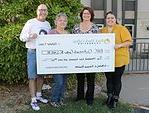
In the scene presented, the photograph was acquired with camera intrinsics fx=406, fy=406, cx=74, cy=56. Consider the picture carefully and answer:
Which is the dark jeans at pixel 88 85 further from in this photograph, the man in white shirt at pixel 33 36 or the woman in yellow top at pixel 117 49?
the man in white shirt at pixel 33 36

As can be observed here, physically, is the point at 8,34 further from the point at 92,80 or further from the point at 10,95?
the point at 92,80

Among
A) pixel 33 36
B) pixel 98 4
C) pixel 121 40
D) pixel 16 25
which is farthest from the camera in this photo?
pixel 98 4

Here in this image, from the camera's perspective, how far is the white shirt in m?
6.86

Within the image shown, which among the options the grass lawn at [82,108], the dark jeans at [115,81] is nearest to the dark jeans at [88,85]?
the grass lawn at [82,108]

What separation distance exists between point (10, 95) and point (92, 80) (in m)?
1.82

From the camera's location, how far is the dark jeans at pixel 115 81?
724 centimetres

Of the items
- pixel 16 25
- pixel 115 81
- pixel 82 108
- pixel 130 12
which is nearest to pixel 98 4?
pixel 130 12

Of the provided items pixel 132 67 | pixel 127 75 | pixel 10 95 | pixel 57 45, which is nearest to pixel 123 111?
pixel 57 45

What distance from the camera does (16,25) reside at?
26.0ft

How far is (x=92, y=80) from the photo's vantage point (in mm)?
7312

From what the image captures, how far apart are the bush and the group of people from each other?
0.71m

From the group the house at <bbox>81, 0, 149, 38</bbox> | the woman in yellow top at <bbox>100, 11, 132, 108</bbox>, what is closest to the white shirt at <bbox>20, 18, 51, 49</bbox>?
the woman in yellow top at <bbox>100, 11, 132, 108</bbox>

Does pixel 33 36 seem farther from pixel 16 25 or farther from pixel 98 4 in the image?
→ pixel 98 4

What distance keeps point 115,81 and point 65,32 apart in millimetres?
1279
